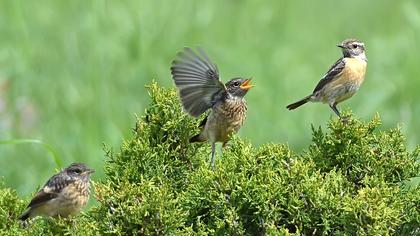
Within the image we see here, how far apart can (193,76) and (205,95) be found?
222 mm

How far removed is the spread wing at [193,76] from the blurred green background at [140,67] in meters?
3.31

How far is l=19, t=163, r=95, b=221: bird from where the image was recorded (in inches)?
279

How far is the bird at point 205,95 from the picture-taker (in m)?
7.10

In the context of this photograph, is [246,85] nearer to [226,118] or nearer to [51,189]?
[226,118]

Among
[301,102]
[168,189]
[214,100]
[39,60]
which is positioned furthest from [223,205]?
[39,60]

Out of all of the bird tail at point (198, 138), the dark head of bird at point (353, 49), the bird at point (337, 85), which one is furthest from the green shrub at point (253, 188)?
the dark head of bird at point (353, 49)

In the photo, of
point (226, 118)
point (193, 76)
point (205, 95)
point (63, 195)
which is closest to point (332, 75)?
point (226, 118)

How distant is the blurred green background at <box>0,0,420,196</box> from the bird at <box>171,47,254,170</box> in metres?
2.86

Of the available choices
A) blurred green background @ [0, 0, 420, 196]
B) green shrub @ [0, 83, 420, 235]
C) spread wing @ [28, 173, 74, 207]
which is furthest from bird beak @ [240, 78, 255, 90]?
blurred green background @ [0, 0, 420, 196]

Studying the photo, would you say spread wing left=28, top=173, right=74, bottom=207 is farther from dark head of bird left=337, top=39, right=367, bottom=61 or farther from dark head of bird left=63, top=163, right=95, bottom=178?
dark head of bird left=337, top=39, right=367, bottom=61

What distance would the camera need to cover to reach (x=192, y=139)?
7.09 m

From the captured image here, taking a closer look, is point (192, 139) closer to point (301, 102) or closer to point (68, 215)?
point (68, 215)

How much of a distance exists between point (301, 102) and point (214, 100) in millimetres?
1310

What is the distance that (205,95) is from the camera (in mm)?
7363
